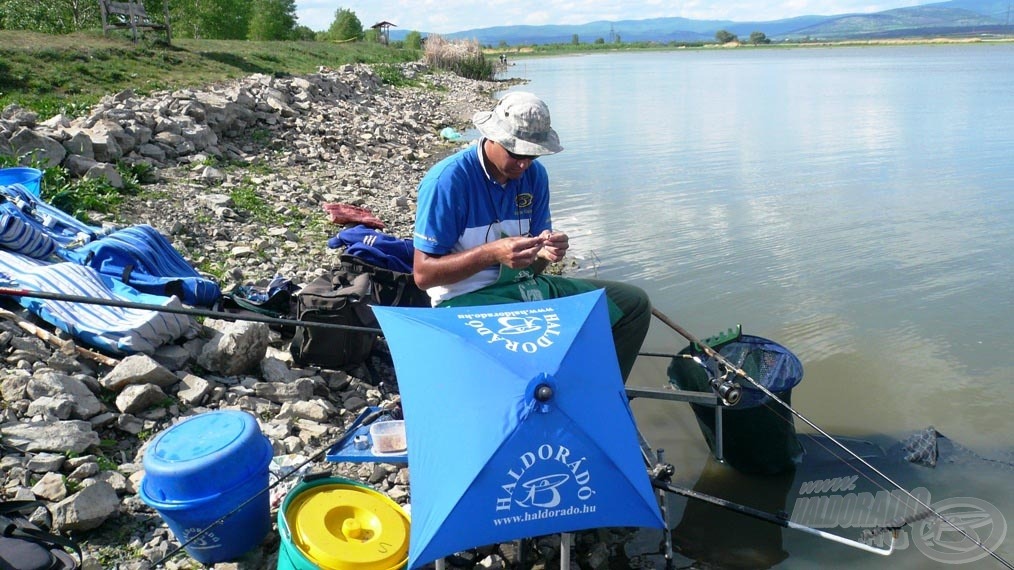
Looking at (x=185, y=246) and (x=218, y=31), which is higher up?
(x=218, y=31)

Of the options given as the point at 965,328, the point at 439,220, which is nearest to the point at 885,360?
the point at 965,328

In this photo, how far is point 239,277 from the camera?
5723mm

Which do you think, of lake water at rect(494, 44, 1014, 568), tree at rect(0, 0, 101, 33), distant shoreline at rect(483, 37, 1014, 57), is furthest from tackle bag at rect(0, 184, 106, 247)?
distant shoreline at rect(483, 37, 1014, 57)

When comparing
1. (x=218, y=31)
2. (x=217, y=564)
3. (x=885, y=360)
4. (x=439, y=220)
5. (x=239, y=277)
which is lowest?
(x=885, y=360)

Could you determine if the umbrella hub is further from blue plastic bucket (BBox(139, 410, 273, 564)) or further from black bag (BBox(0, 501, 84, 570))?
black bag (BBox(0, 501, 84, 570))

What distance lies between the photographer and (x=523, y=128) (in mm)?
3215

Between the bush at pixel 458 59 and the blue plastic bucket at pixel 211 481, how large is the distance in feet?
133

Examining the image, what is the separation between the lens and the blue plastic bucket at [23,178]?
5688mm

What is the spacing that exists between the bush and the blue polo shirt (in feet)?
129

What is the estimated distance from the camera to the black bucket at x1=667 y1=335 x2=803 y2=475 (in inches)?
144

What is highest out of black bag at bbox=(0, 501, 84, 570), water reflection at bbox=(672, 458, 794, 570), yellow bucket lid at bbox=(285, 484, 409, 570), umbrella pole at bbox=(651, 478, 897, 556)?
black bag at bbox=(0, 501, 84, 570)

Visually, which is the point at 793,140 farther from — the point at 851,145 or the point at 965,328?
the point at 965,328

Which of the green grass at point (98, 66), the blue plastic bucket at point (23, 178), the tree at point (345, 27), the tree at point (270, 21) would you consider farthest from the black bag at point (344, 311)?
the tree at point (345, 27)

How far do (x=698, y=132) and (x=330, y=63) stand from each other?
612 inches
